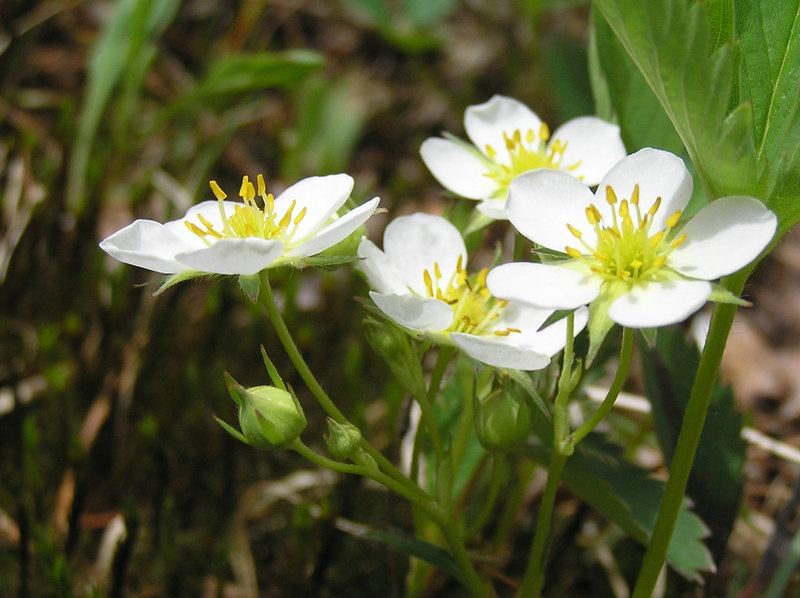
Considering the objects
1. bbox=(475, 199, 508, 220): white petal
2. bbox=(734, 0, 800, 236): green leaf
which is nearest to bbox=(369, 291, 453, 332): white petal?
bbox=(475, 199, 508, 220): white petal

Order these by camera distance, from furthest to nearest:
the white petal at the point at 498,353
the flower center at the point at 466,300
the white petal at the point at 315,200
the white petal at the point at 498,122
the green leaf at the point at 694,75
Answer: the white petal at the point at 498,122
the flower center at the point at 466,300
the white petal at the point at 315,200
the white petal at the point at 498,353
the green leaf at the point at 694,75

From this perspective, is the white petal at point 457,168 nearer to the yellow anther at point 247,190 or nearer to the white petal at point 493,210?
the white petal at point 493,210

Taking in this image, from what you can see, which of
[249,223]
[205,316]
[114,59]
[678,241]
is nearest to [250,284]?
[249,223]

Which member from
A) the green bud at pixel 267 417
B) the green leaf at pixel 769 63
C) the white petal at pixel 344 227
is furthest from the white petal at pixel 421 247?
the green leaf at pixel 769 63

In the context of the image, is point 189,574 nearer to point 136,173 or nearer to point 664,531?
point 664,531

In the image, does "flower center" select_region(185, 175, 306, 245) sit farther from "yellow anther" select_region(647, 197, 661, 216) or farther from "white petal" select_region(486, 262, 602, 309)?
"yellow anther" select_region(647, 197, 661, 216)

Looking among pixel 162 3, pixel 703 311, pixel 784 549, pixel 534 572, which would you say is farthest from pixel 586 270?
pixel 162 3
